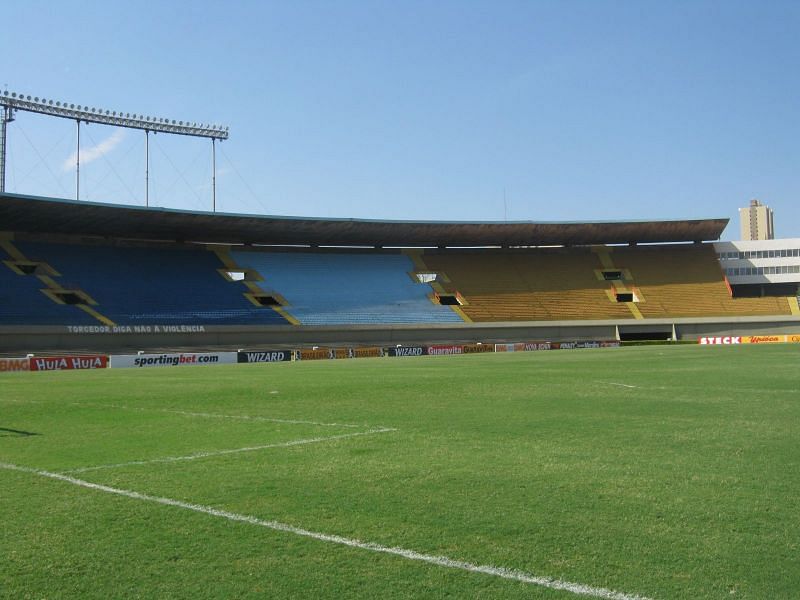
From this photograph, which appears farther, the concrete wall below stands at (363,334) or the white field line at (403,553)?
the concrete wall below stands at (363,334)

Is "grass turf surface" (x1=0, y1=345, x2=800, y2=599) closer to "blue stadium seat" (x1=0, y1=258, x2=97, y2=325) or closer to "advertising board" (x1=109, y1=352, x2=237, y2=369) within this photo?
"advertising board" (x1=109, y1=352, x2=237, y2=369)

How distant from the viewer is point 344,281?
6838 centimetres

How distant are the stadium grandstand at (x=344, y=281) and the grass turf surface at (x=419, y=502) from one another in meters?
43.4

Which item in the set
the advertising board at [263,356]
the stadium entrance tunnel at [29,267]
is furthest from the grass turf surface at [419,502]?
the stadium entrance tunnel at [29,267]

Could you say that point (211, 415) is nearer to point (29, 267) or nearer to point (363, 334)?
point (29, 267)

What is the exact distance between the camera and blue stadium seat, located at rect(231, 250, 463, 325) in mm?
63188

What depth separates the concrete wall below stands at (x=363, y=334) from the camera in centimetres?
5056

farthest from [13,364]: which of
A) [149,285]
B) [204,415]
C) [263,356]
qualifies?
[204,415]

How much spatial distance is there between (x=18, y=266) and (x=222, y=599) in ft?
188

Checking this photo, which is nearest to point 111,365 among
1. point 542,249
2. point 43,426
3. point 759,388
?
point 43,426

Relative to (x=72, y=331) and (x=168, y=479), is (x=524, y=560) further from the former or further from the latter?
(x=72, y=331)

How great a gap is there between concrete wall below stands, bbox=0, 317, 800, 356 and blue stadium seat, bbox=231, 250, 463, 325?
3.63 feet

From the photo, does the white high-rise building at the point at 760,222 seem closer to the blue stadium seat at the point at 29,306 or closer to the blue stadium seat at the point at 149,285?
the blue stadium seat at the point at 149,285

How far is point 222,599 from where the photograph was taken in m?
4.36
